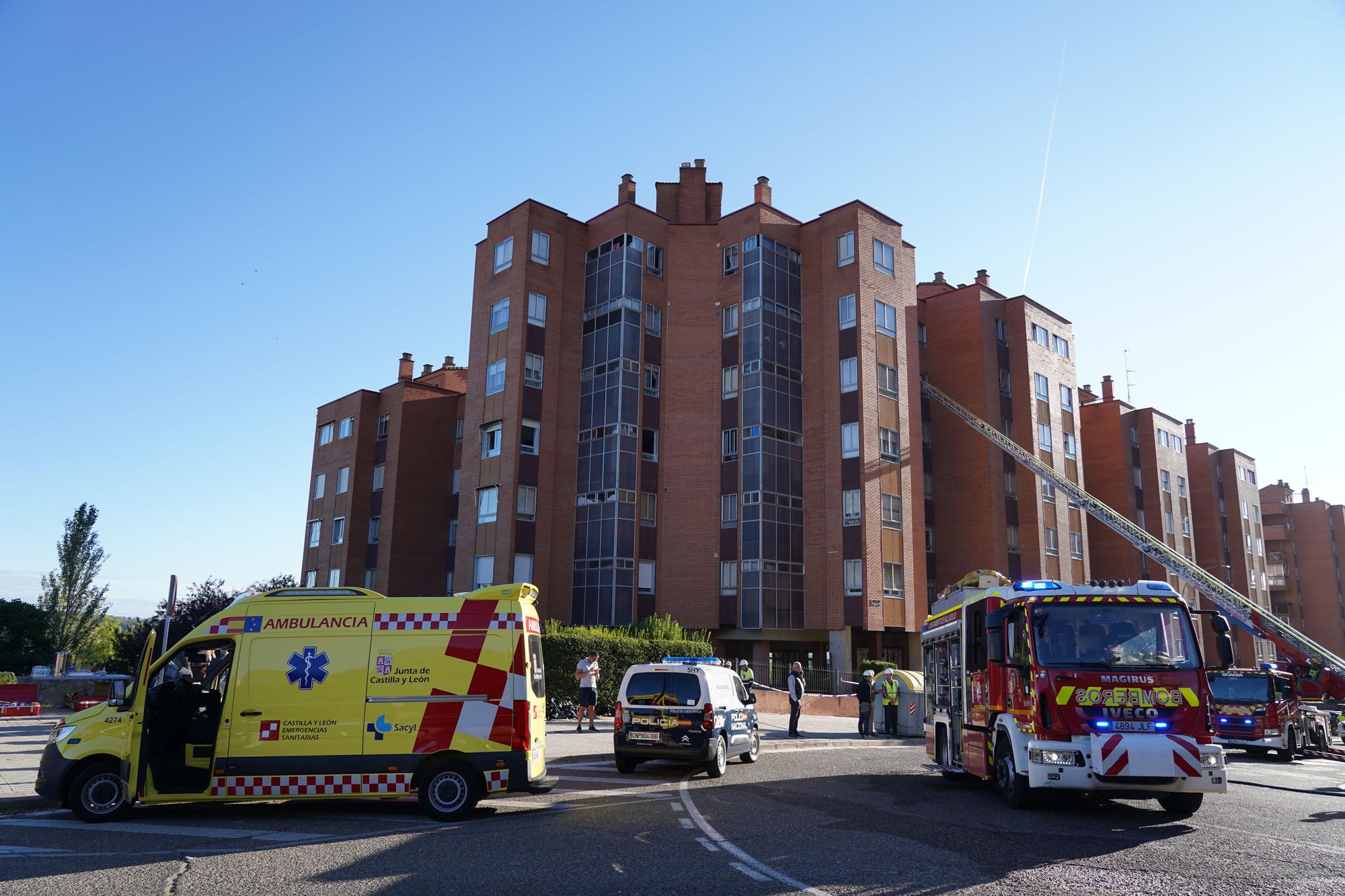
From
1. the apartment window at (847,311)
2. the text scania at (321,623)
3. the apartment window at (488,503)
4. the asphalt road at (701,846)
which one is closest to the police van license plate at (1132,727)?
the asphalt road at (701,846)

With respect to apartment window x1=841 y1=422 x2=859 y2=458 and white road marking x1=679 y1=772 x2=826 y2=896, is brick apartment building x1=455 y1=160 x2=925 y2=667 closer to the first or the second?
apartment window x1=841 y1=422 x2=859 y2=458

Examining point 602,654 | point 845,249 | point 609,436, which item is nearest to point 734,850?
point 602,654

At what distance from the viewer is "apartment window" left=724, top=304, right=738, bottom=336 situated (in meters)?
42.4

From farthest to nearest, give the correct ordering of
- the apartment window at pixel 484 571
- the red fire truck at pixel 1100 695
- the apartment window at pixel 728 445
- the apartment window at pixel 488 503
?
the apartment window at pixel 728 445
the apartment window at pixel 488 503
the apartment window at pixel 484 571
the red fire truck at pixel 1100 695

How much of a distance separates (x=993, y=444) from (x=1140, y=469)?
72.0 feet

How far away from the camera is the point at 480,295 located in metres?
43.0

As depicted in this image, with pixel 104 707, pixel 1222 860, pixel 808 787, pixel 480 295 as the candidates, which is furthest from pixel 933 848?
pixel 480 295

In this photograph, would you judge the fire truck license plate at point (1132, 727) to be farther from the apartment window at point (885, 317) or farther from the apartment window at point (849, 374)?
the apartment window at point (885, 317)

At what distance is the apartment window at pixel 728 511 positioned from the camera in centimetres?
4053

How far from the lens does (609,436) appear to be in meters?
41.1

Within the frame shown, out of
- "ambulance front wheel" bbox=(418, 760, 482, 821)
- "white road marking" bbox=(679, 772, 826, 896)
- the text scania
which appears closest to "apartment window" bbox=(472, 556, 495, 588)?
"white road marking" bbox=(679, 772, 826, 896)

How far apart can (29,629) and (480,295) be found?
29800 mm

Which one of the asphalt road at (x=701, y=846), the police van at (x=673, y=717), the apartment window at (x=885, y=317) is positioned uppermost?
the apartment window at (x=885, y=317)

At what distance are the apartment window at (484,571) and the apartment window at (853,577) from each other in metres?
14.9
